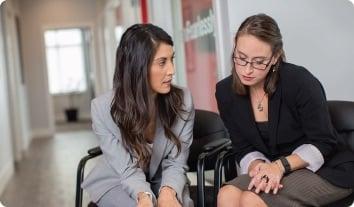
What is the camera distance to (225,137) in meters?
2.28

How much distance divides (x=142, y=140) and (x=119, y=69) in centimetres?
30

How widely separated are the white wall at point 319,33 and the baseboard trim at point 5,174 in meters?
3.04

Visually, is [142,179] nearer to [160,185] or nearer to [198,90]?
[160,185]

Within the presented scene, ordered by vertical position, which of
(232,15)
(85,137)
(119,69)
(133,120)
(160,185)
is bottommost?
(85,137)

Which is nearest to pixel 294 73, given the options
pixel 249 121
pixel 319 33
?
pixel 249 121

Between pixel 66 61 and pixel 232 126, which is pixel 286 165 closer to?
pixel 232 126

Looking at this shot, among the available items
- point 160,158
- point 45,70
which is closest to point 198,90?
point 160,158

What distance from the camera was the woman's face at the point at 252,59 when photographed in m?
A: 1.60

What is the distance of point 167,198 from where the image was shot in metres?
1.68

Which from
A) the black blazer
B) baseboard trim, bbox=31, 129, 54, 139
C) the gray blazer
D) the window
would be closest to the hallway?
baseboard trim, bbox=31, 129, 54, 139

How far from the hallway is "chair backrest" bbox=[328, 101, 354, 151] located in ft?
7.69

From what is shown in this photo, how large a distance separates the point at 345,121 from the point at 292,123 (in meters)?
0.30

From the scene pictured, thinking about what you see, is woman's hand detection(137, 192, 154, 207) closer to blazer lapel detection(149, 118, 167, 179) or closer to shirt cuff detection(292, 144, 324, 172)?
blazer lapel detection(149, 118, 167, 179)

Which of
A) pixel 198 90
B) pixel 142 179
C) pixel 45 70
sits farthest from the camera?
pixel 45 70
